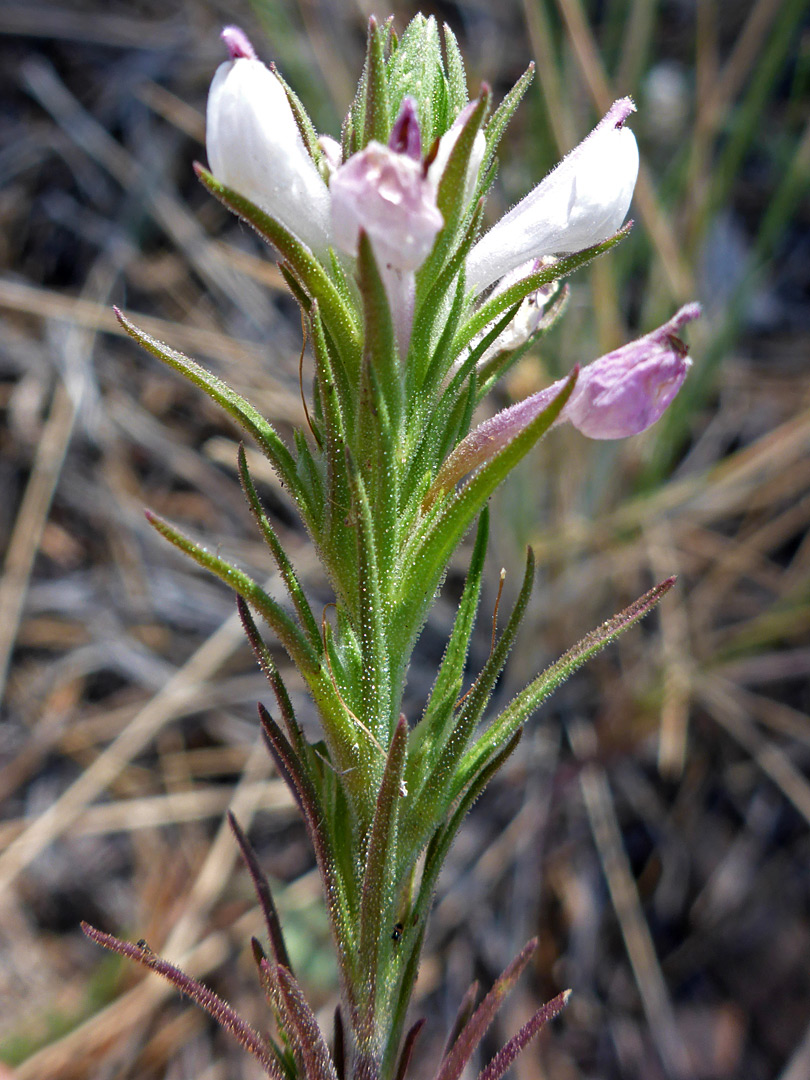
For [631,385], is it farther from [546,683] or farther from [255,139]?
[255,139]

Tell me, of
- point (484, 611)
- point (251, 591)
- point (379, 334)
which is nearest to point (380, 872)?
point (251, 591)

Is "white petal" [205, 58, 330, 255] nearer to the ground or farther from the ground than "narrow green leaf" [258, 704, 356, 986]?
farther from the ground

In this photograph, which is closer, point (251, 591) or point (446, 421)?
point (251, 591)

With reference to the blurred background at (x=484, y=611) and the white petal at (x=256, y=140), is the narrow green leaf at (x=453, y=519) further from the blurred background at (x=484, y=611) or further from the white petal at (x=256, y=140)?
the blurred background at (x=484, y=611)

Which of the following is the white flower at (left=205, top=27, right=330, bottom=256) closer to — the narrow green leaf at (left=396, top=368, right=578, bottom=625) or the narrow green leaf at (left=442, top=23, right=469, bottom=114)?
the narrow green leaf at (left=442, top=23, right=469, bottom=114)

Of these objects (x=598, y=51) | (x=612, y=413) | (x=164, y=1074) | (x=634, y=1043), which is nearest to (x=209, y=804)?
(x=164, y=1074)

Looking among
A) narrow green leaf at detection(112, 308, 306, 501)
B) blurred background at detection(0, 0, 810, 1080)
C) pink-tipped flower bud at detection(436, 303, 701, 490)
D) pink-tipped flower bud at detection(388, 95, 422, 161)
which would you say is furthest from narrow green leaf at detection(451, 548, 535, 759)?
blurred background at detection(0, 0, 810, 1080)

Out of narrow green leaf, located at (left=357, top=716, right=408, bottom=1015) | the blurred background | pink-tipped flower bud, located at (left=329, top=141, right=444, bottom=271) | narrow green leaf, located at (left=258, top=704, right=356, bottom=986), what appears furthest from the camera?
the blurred background

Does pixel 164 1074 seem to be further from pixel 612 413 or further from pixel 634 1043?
pixel 612 413
